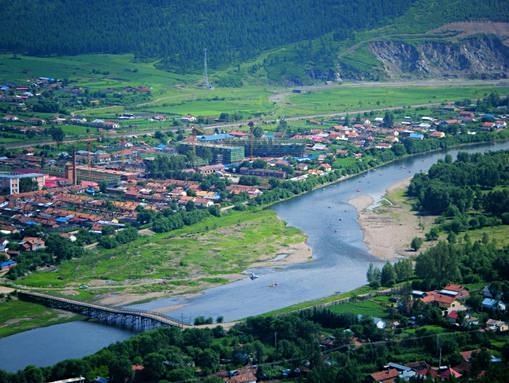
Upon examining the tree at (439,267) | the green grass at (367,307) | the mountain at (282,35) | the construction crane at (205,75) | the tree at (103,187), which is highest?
the mountain at (282,35)

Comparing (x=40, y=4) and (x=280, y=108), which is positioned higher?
(x=40, y=4)

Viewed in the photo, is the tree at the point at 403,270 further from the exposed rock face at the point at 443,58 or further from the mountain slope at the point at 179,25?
the exposed rock face at the point at 443,58

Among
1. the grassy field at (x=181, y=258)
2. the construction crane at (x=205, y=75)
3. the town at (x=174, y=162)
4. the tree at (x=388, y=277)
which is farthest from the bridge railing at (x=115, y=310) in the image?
the construction crane at (x=205, y=75)

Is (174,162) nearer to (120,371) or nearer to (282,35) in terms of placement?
(120,371)

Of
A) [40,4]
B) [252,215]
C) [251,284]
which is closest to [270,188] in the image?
[252,215]

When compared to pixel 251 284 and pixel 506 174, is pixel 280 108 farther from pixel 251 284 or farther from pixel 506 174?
pixel 251 284

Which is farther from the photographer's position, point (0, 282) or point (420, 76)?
point (420, 76)
